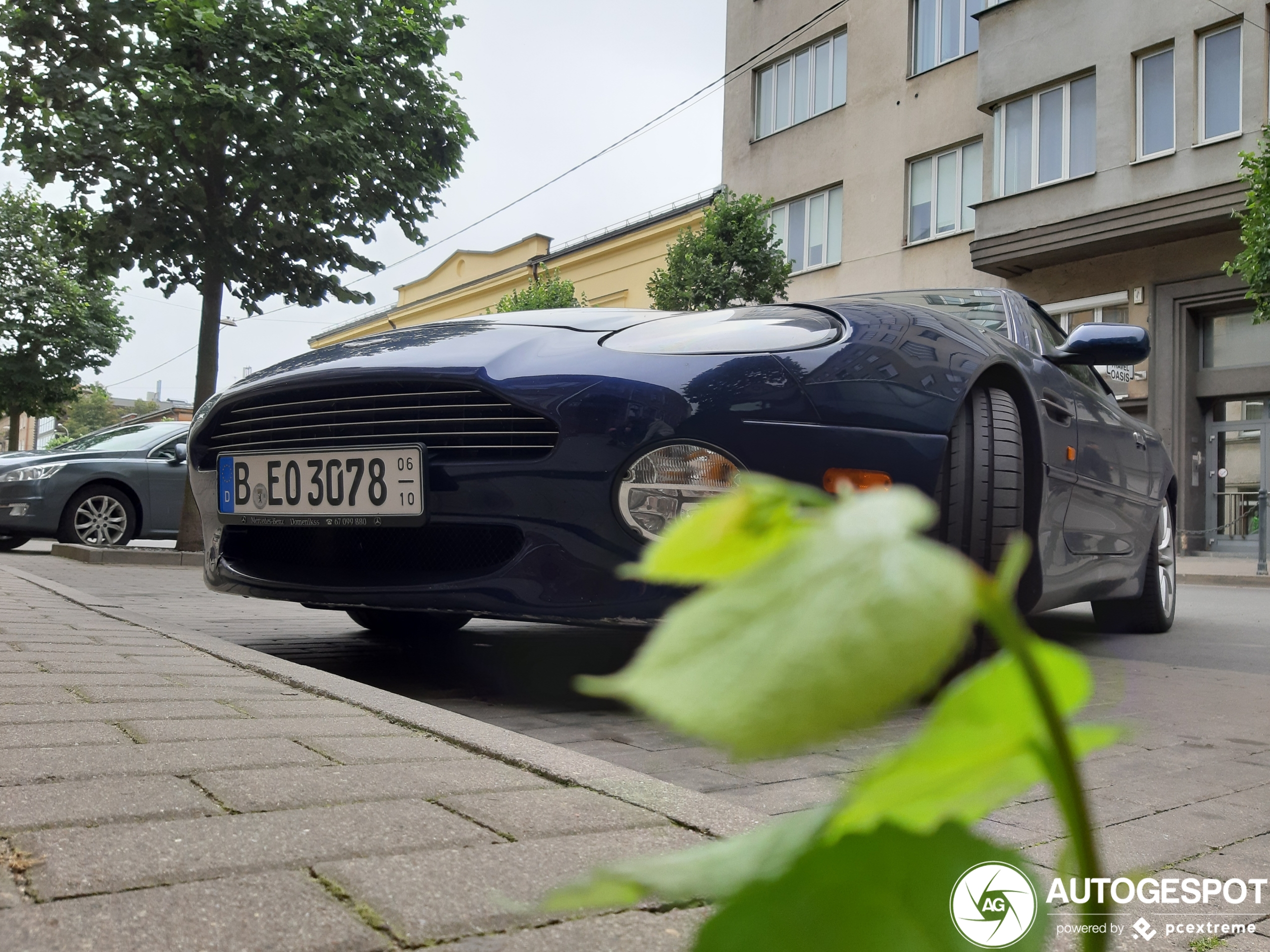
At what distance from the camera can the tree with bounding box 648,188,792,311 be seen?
52.8 ft

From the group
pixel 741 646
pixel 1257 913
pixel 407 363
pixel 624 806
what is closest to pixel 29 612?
pixel 407 363

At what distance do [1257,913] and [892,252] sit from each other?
56.8ft

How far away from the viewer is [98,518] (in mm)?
9242

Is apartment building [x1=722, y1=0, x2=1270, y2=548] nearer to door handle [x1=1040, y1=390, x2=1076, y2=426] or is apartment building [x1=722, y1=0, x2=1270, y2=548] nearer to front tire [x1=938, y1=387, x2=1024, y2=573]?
door handle [x1=1040, y1=390, x2=1076, y2=426]

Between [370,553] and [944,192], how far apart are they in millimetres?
15886

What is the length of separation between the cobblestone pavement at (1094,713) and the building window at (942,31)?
13685mm

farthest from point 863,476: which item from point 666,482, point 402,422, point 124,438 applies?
point 124,438

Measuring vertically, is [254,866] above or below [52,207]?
below

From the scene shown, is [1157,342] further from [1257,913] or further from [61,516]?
[1257,913]

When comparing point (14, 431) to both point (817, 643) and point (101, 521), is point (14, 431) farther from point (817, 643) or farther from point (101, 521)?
point (817, 643)

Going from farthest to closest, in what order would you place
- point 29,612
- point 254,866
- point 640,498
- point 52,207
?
point 52,207, point 29,612, point 640,498, point 254,866

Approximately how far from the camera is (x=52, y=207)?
32.9 feet

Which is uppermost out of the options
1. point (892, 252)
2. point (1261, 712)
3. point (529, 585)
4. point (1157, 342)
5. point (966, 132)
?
point (966, 132)

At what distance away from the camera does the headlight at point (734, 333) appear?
248 centimetres
